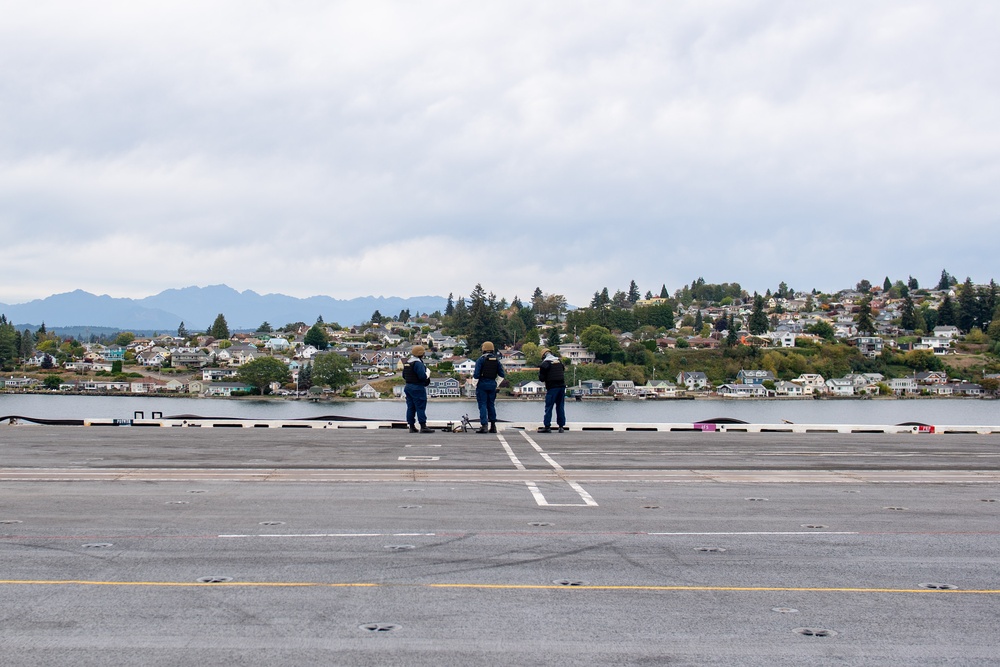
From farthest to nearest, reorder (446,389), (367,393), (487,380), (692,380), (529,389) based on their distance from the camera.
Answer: (692,380) < (529,389) < (367,393) < (446,389) < (487,380)

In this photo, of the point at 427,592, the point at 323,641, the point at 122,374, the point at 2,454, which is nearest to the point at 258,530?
the point at 427,592

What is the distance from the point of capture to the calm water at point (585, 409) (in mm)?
113125

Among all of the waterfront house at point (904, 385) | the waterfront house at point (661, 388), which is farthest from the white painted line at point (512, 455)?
the waterfront house at point (904, 385)

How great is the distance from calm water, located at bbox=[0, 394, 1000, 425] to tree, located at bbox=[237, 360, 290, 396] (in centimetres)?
1359

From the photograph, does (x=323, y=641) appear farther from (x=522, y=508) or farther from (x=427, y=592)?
(x=522, y=508)

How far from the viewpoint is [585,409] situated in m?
131

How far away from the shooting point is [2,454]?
16.5 meters

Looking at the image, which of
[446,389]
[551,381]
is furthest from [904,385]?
[551,381]

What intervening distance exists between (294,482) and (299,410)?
390 ft

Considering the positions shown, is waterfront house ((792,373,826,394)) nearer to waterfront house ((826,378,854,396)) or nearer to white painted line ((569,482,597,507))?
waterfront house ((826,378,854,396))

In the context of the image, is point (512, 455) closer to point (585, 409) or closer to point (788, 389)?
point (585, 409)

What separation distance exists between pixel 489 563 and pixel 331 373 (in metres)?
160

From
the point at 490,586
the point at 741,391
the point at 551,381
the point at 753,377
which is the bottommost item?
the point at 741,391

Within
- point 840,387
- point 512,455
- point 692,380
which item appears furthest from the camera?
point 692,380
